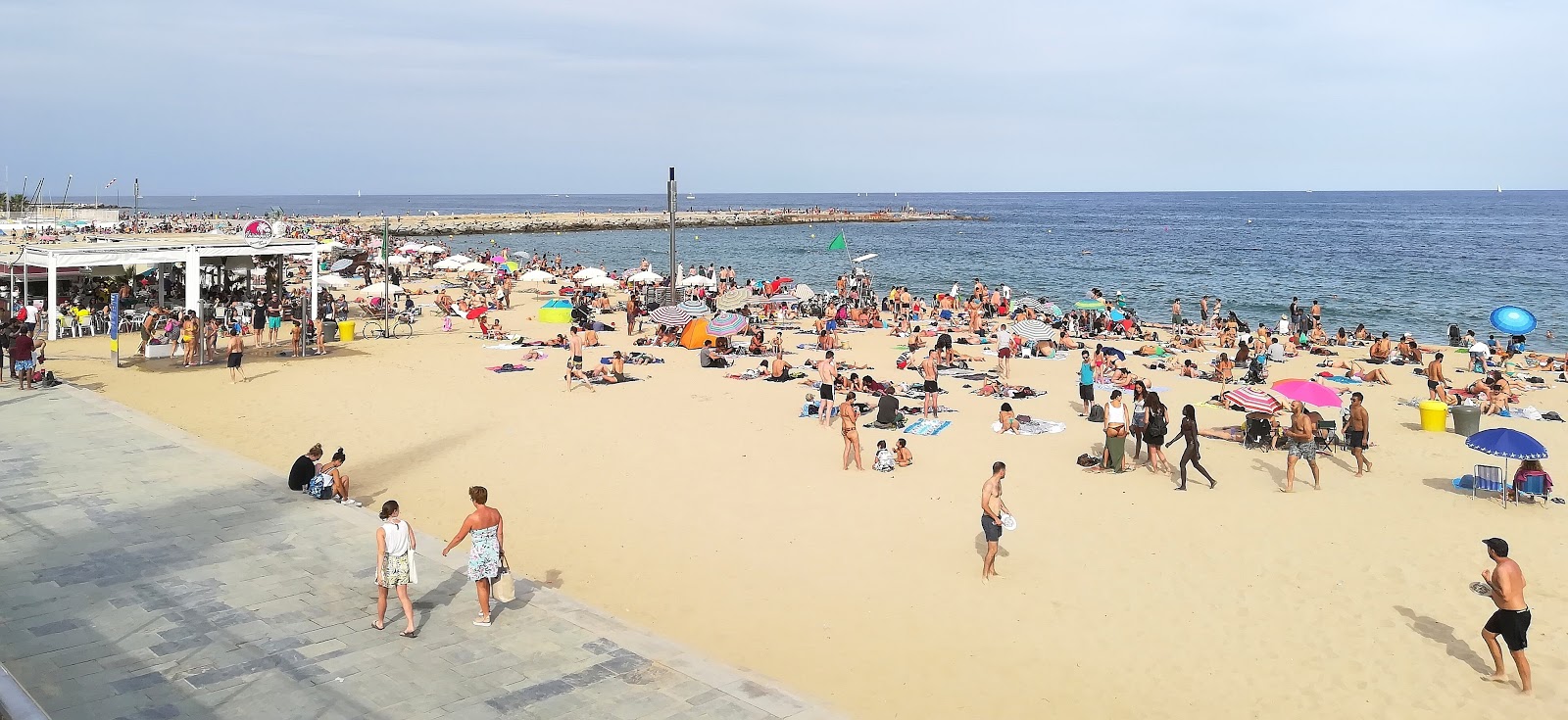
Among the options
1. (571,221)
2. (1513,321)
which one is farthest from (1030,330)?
(571,221)

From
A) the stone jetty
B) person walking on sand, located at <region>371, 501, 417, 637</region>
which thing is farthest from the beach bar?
the stone jetty

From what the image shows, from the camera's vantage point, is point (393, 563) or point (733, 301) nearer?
point (393, 563)

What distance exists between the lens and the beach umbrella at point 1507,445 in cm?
1155

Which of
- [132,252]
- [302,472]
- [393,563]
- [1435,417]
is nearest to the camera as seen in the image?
[393,563]

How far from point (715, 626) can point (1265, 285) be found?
155 feet

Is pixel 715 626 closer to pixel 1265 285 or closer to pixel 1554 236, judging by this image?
pixel 1265 285

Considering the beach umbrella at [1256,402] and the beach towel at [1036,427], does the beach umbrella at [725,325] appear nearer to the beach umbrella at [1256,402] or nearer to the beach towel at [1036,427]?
the beach towel at [1036,427]

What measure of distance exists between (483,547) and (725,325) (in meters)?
14.0

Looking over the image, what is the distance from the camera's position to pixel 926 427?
1542cm

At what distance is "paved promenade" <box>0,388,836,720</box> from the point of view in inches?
260

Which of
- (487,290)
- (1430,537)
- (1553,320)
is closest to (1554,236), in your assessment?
(1553,320)

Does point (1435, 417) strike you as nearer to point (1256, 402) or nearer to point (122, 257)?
point (1256, 402)

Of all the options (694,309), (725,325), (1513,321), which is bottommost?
(725,325)

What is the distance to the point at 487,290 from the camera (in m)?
35.4
